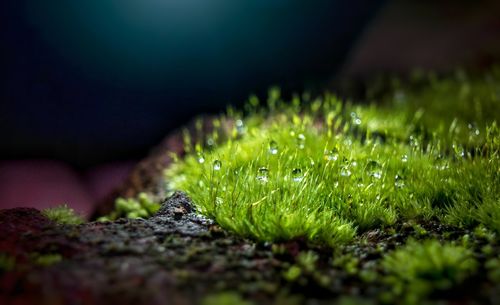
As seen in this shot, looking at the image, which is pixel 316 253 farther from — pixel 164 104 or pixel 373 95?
pixel 164 104

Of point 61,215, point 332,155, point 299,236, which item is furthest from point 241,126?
point 299,236

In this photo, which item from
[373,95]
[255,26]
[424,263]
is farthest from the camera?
[255,26]

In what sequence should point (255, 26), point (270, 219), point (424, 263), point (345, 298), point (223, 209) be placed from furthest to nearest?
point (255, 26) → point (223, 209) → point (270, 219) → point (424, 263) → point (345, 298)

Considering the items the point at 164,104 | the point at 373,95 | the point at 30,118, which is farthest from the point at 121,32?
the point at 373,95

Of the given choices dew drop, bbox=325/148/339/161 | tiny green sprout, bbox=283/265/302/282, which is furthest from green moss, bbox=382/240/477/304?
dew drop, bbox=325/148/339/161

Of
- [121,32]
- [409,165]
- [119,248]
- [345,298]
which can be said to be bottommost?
[345,298]

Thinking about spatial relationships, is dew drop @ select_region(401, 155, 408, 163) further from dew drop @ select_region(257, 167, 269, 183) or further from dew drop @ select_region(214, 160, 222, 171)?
dew drop @ select_region(214, 160, 222, 171)

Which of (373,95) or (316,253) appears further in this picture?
(373,95)

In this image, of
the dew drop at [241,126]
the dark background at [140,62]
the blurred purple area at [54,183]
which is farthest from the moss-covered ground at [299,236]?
the dark background at [140,62]
